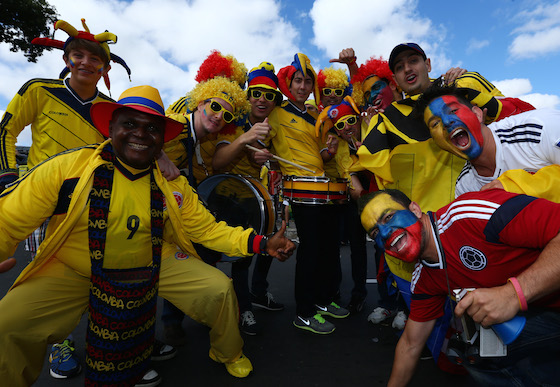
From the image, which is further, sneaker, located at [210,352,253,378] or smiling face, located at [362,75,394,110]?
smiling face, located at [362,75,394,110]

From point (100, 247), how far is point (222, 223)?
88cm

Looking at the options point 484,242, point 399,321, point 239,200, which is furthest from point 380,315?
point 484,242

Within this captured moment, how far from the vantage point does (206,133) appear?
9.91 feet

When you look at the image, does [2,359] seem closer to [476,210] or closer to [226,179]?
[226,179]

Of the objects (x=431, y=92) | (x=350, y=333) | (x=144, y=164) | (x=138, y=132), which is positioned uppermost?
(x=431, y=92)

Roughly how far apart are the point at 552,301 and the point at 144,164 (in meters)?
2.43

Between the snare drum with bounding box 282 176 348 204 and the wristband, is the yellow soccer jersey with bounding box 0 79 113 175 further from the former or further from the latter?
the wristband

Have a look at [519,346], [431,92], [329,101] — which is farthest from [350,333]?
[329,101]

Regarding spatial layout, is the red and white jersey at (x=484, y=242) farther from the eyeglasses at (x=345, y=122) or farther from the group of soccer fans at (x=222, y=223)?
the eyeglasses at (x=345, y=122)

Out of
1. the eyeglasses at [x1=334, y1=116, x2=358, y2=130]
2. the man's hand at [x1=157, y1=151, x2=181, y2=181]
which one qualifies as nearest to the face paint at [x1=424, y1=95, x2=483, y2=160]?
the eyeglasses at [x1=334, y1=116, x2=358, y2=130]

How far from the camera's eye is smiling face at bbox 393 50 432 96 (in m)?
2.72

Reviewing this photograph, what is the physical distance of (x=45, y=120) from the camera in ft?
8.80

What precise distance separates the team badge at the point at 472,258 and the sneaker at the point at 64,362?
2899 mm

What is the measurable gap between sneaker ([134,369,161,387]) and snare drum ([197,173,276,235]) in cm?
137
